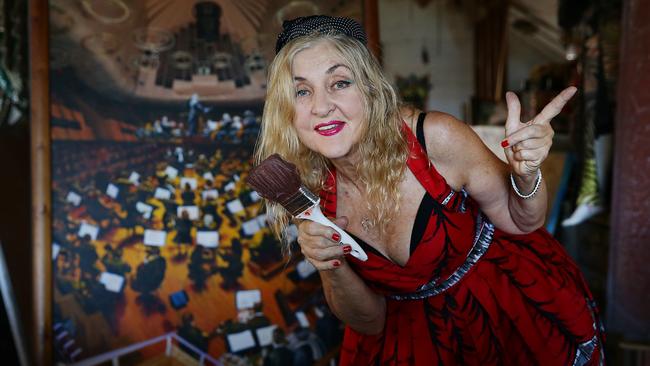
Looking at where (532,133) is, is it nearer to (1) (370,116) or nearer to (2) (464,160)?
(2) (464,160)

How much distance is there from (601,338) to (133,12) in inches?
103

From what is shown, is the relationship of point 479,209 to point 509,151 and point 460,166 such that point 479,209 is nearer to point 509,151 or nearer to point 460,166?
point 460,166

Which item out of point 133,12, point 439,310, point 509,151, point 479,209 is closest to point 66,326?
point 133,12

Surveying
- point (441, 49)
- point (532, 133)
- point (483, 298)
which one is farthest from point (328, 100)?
point (441, 49)

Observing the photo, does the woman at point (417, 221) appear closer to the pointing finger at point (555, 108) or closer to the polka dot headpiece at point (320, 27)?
the polka dot headpiece at point (320, 27)

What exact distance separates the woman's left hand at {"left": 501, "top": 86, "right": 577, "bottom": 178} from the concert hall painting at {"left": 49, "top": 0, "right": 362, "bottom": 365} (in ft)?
5.49

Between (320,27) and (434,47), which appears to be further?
(434,47)

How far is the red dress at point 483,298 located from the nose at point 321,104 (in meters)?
0.29

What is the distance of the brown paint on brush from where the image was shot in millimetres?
1443

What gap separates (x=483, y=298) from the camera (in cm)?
184

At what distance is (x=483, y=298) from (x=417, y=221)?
1.17 ft

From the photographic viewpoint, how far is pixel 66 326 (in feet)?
9.26

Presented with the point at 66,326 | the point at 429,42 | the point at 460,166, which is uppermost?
the point at 429,42

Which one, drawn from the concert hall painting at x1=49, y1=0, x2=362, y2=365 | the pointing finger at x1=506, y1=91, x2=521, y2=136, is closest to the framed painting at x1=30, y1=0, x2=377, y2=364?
the concert hall painting at x1=49, y1=0, x2=362, y2=365
